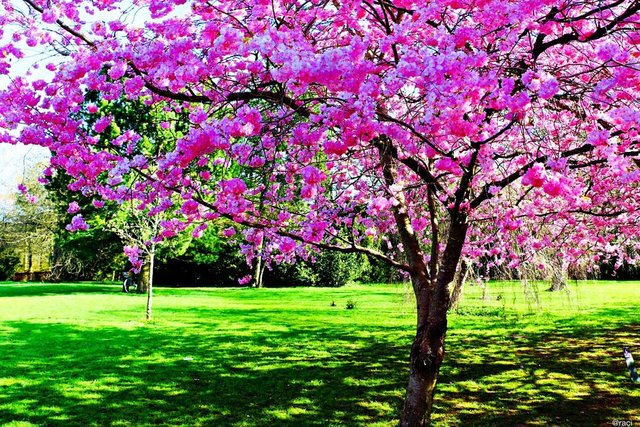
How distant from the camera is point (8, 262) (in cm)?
3762

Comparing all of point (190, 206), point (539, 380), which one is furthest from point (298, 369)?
point (190, 206)

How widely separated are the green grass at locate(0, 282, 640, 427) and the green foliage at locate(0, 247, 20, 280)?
2625cm

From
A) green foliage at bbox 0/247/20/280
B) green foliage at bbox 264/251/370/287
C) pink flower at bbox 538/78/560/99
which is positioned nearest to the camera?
pink flower at bbox 538/78/560/99

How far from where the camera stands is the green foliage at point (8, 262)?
122 feet

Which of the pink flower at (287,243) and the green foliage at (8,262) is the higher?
the pink flower at (287,243)

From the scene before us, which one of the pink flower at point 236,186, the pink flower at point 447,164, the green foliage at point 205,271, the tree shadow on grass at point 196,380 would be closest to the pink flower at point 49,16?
the pink flower at point 236,186

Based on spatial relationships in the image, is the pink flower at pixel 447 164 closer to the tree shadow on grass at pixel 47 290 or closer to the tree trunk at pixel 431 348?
the tree trunk at pixel 431 348

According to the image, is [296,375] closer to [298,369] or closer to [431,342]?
[298,369]

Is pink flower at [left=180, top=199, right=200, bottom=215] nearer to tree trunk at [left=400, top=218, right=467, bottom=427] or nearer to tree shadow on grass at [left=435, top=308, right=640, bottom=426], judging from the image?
tree trunk at [left=400, top=218, right=467, bottom=427]

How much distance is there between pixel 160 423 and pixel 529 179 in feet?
14.1

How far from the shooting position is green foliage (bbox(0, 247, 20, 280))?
3725cm

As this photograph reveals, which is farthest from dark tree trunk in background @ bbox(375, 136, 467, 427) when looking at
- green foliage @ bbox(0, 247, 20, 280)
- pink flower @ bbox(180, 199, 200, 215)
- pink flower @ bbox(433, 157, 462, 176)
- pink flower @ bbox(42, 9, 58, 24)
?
green foliage @ bbox(0, 247, 20, 280)

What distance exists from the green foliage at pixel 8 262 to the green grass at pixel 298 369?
26251 millimetres

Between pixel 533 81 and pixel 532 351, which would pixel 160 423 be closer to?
pixel 533 81
